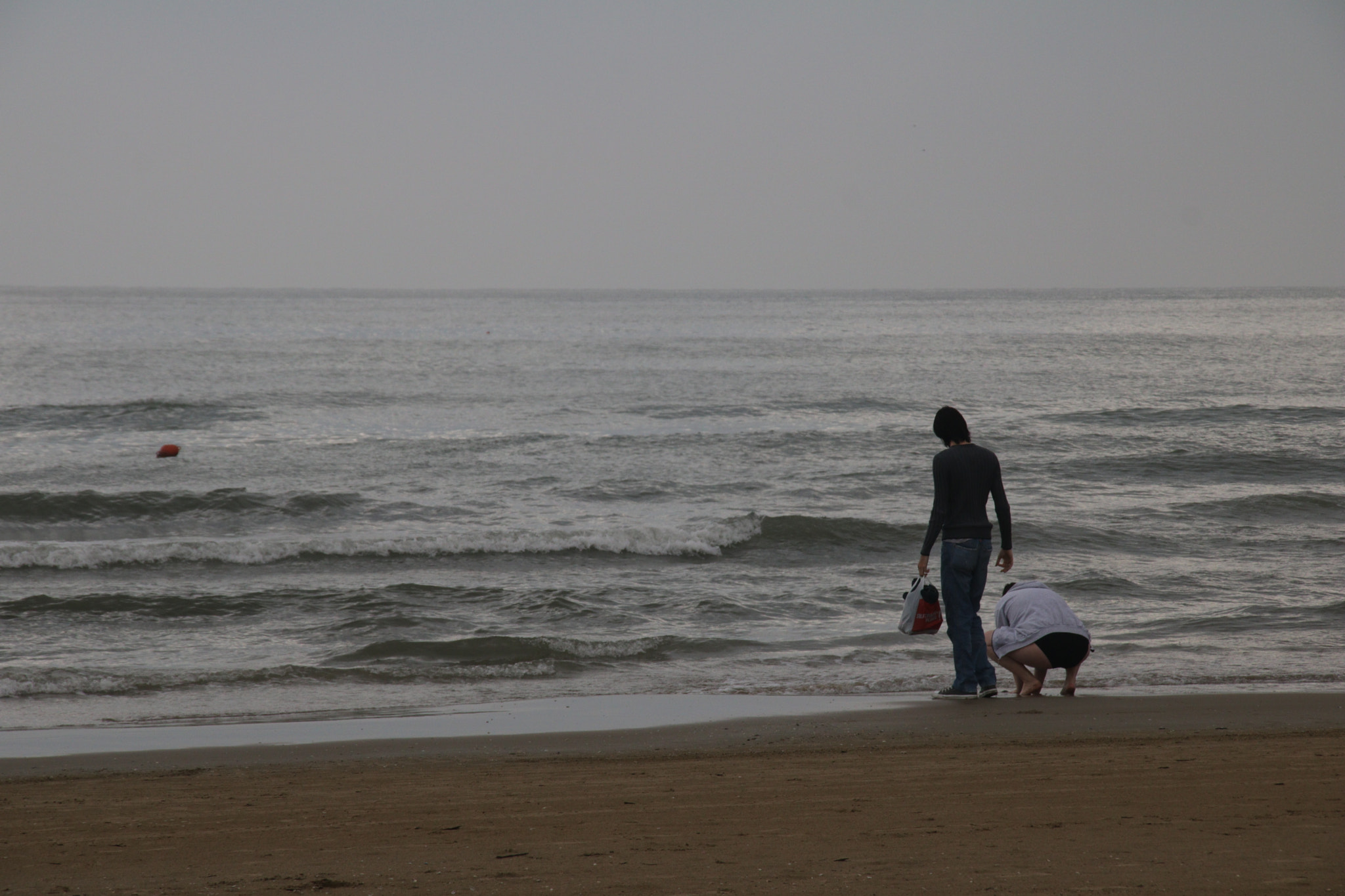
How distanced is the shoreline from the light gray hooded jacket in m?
0.36

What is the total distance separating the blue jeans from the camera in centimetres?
605

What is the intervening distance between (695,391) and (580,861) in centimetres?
2606

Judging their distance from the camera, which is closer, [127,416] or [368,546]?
[368,546]

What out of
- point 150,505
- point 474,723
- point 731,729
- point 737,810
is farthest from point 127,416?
point 737,810

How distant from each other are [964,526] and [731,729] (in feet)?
5.90

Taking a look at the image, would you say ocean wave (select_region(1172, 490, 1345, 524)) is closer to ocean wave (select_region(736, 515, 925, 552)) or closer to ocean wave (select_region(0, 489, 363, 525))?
ocean wave (select_region(736, 515, 925, 552))

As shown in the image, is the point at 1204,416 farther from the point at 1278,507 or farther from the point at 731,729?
the point at 731,729

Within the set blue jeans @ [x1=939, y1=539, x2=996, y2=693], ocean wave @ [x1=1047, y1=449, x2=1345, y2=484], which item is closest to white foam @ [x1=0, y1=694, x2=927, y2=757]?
blue jeans @ [x1=939, y1=539, x2=996, y2=693]

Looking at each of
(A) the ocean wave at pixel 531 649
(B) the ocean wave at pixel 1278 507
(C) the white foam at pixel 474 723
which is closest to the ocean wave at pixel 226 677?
(A) the ocean wave at pixel 531 649

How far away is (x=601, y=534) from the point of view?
481 inches

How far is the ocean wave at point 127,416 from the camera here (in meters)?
21.7

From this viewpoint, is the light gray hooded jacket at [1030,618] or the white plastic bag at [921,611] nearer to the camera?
the light gray hooded jacket at [1030,618]

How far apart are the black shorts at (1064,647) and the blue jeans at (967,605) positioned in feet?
1.18

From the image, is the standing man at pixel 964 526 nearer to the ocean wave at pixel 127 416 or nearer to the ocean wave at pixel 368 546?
the ocean wave at pixel 368 546
